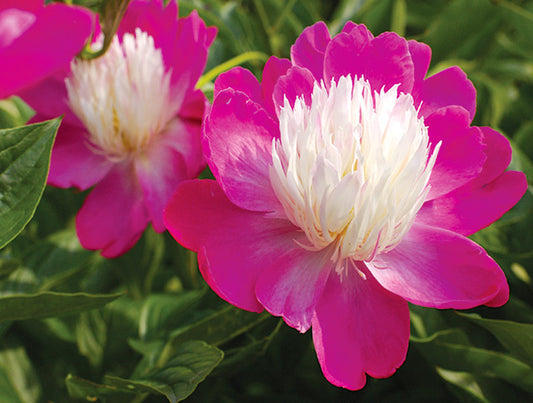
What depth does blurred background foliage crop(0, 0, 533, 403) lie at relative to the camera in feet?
2.07

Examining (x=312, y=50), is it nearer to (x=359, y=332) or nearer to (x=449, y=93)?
(x=449, y=93)

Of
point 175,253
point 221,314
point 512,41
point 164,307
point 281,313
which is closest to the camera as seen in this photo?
point 281,313

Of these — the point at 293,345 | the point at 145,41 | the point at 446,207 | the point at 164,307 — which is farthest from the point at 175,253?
the point at 446,207

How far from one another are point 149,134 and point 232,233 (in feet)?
0.66

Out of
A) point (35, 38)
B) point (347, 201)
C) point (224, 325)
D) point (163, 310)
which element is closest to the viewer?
point (35, 38)

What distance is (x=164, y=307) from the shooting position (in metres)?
0.80

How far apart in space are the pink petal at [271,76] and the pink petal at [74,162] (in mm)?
215

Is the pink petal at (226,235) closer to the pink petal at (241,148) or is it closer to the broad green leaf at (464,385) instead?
the pink petal at (241,148)

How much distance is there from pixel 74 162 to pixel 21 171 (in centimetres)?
11

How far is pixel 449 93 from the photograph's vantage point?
60cm

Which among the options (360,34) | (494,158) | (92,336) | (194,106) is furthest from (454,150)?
(92,336)

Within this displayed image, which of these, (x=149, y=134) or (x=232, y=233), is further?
(x=149, y=134)

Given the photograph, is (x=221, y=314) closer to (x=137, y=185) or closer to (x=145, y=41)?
(x=137, y=185)

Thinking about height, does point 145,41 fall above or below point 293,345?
above
